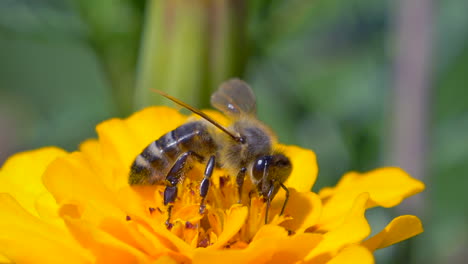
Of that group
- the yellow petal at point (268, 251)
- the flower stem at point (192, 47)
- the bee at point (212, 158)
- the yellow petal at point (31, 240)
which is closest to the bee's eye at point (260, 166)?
the bee at point (212, 158)

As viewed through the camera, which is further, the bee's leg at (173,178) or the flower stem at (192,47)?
the flower stem at (192,47)

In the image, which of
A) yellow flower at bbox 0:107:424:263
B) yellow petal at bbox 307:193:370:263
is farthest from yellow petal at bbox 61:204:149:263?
yellow petal at bbox 307:193:370:263

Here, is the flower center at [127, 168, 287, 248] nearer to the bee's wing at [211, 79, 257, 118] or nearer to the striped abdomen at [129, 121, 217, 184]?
the striped abdomen at [129, 121, 217, 184]

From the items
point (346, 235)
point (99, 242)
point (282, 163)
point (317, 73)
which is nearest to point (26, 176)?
point (99, 242)

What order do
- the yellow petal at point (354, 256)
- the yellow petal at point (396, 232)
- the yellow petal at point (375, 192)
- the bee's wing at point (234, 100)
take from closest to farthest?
the yellow petal at point (354, 256), the yellow petal at point (396, 232), the yellow petal at point (375, 192), the bee's wing at point (234, 100)

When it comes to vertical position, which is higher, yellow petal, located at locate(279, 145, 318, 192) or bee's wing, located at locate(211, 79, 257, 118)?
bee's wing, located at locate(211, 79, 257, 118)

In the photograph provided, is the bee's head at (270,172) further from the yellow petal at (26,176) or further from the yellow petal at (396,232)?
the yellow petal at (26,176)
